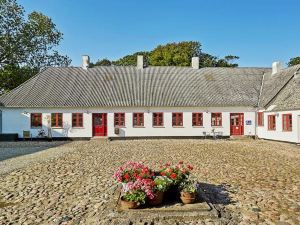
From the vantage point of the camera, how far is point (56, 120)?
2995 cm

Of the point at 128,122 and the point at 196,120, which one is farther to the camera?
the point at 196,120

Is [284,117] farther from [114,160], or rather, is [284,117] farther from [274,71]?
[114,160]

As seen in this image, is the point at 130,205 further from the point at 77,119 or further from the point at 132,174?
the point at 77,119

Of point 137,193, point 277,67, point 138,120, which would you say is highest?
point 277,67

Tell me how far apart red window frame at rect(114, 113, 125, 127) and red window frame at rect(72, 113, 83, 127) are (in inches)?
118

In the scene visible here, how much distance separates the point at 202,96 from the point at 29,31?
24765 mm

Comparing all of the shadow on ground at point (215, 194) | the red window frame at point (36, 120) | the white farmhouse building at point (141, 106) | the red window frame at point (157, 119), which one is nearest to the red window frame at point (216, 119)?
the white farmhouse building at point (141, 106)

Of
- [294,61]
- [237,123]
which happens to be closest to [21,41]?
[237,123]

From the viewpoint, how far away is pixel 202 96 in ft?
104

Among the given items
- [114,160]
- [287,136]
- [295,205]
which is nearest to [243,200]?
[295,205]

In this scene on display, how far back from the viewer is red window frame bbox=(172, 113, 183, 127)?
30.9 meters

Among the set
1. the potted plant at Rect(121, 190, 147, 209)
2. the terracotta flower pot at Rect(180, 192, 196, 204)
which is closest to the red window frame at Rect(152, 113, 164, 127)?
the terracotta flower pot at Rect(180, 192, 196, 204)

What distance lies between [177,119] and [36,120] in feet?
41.0

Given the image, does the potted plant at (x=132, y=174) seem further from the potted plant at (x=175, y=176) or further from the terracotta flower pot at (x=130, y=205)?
the terracotta flower pot at (x=130, y=205)
